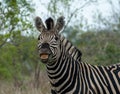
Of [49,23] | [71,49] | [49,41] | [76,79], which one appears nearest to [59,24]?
[49,23]

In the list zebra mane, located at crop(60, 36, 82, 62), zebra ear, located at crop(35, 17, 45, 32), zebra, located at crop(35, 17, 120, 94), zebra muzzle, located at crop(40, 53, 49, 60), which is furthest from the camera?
zebra mane, located at crop(60, 36, 82, 62)

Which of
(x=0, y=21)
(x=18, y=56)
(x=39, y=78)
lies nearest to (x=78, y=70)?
(x=0, y=21)

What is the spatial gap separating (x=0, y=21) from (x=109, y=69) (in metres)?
6.07

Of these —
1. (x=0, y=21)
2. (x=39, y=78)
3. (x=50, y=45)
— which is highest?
(x=0, y=21)

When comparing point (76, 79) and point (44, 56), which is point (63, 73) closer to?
point (76, 79)

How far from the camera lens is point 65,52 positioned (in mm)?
6656

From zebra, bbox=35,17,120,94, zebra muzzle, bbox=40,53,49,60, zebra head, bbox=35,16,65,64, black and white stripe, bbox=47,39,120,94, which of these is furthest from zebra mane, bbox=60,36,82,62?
zebra muzzle, bbox=40,53,49,60

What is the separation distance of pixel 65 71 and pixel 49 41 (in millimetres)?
664

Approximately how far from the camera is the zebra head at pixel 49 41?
20.1 ft

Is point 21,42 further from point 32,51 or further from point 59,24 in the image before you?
point 59,24

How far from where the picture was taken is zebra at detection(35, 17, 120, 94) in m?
6.33

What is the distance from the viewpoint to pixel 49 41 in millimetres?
6273

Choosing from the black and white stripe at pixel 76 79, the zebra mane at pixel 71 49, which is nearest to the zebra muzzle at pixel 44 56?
the black and white stripe at pixel 76 79

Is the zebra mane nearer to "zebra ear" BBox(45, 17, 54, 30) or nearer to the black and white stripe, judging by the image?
the black and white stripe
